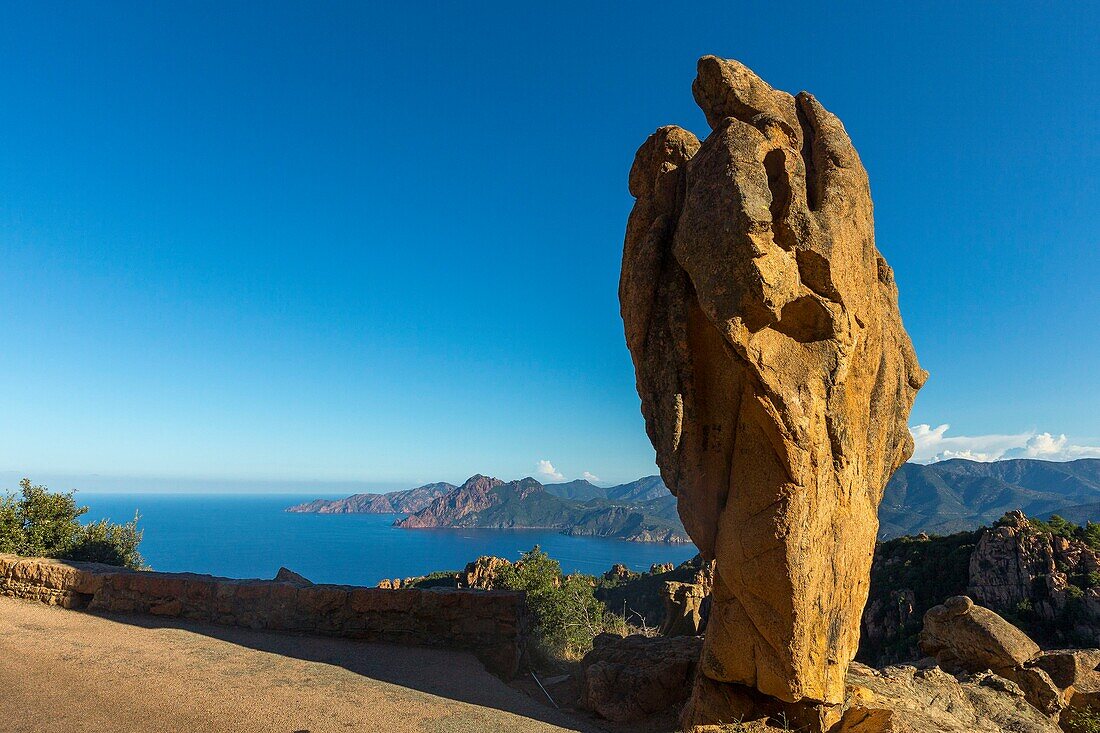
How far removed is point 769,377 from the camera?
20.7ft

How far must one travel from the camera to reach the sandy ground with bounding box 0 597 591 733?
558cm

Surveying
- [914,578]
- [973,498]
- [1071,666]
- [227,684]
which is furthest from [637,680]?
[973,498]

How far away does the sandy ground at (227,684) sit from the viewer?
18.3ft

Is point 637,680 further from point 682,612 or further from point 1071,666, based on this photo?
point 682,612

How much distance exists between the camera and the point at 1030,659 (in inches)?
393

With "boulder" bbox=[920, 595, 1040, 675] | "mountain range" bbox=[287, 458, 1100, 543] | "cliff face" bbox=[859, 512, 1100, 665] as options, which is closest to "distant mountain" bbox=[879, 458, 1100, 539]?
"mountain range" bbox=[287, 458, 1100, 543]

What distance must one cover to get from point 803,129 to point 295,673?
35.0 ft

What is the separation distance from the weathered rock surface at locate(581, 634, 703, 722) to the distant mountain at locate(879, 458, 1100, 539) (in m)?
97.5

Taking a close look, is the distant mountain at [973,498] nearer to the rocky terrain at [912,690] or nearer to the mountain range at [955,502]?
the mountain range at [955,502]

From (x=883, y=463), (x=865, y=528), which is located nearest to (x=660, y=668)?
(x=865, y=528)

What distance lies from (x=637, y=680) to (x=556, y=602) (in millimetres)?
14766

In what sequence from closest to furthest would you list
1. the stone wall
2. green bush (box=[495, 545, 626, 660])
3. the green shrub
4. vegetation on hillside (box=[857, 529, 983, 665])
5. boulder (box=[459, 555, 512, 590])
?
the green shrub
the stone wall
green bush (box=[495, 545, 626, 660])
vegetation on hillside (box=[857, 529, 983, 665])
boulder (box=[459, 555, 512, 590])

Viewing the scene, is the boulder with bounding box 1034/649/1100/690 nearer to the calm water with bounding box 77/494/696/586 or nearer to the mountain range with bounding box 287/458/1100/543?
the mountain range with bounding box 287/458/1100/543

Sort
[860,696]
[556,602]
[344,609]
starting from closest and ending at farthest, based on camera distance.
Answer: [860,696] < [344,609] < [556,602]
